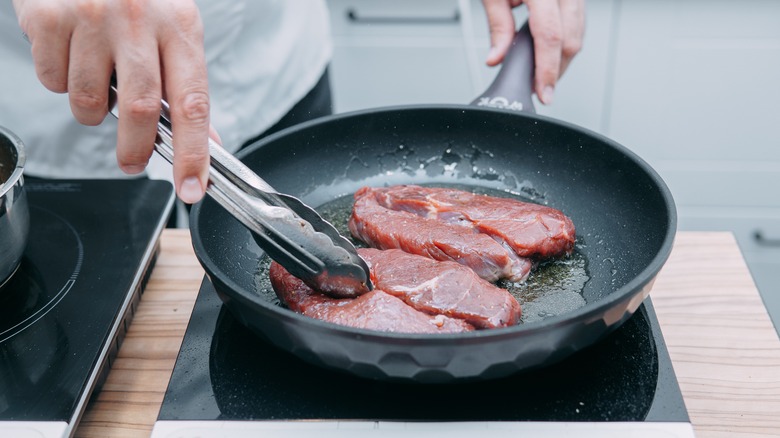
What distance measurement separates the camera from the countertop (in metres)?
0.98

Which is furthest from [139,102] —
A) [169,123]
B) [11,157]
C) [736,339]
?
[736,339]

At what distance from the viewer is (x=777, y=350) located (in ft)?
3.56

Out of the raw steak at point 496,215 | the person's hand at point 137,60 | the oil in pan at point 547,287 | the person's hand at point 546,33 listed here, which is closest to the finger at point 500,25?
the person's hand at point 546,33

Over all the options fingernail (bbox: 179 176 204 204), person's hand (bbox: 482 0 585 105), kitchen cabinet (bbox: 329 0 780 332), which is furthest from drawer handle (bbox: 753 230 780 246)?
fingernail (bbox: 179 176 204 204)

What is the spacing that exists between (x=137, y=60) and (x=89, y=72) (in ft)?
0.24

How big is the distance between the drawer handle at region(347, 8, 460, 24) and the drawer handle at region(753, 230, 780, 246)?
134cm

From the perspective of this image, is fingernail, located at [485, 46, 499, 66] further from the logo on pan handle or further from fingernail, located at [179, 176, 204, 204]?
fingernail, located at [179, 176, 204, 204]

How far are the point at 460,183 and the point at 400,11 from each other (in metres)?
1.23

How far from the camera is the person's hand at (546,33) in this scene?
1461 millimetres

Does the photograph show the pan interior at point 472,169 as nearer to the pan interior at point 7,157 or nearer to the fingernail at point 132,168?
the fingernail at point 132,168

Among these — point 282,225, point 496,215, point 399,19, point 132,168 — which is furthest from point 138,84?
point 399,19

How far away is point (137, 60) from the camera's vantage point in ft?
2.85

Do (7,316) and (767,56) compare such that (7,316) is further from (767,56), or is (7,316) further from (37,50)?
(767,56)

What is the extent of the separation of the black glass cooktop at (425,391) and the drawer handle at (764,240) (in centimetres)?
185
